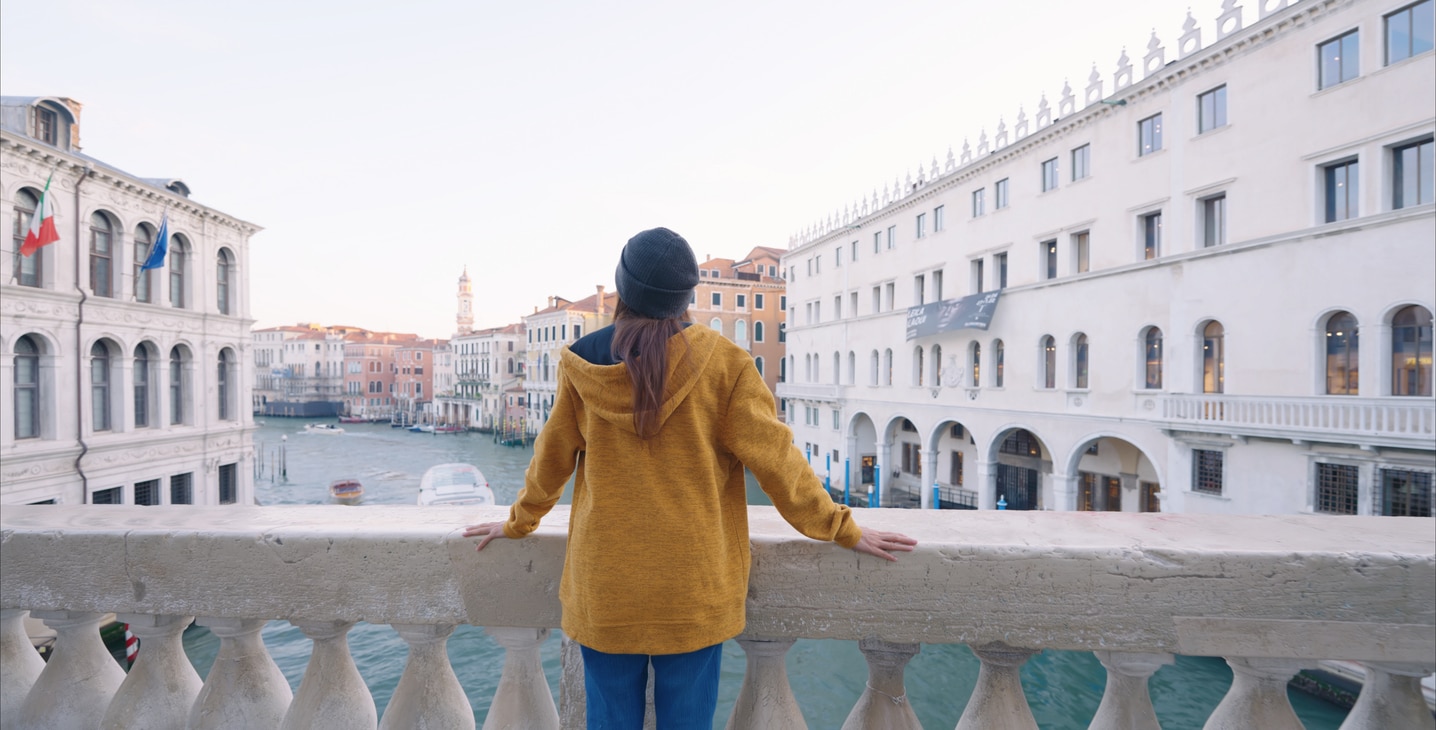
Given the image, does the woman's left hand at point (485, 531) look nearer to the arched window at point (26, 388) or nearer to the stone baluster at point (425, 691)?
the stone baluster at point (425, 691)

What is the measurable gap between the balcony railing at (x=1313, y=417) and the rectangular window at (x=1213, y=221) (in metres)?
3.30

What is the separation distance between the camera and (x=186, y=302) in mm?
15758

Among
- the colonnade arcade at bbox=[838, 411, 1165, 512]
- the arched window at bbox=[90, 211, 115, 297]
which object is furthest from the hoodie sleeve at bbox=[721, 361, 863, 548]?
the arched window at bbox=[90, 211, 115, 297]

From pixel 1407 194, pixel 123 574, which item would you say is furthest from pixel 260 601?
pixel 1407 194

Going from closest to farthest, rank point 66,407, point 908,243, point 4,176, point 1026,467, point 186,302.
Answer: point 4,176 → point 66,407 → point 186,302 → point 1026,467 → point 908,243

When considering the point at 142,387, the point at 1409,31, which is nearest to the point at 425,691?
the point at 1409,31

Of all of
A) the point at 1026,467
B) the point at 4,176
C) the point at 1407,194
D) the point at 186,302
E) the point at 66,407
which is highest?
the point at 4,176

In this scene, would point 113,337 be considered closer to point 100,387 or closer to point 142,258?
point 100,387

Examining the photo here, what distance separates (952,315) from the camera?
19812 mm

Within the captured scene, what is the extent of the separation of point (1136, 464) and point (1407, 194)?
824cm

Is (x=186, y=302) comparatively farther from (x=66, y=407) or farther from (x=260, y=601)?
(x=260, y=601)

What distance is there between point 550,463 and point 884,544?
72cm

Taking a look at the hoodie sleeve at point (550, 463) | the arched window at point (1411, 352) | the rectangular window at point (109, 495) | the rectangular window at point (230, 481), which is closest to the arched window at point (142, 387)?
the rectangular window at point (109, 495)

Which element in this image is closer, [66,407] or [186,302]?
[66,407]
